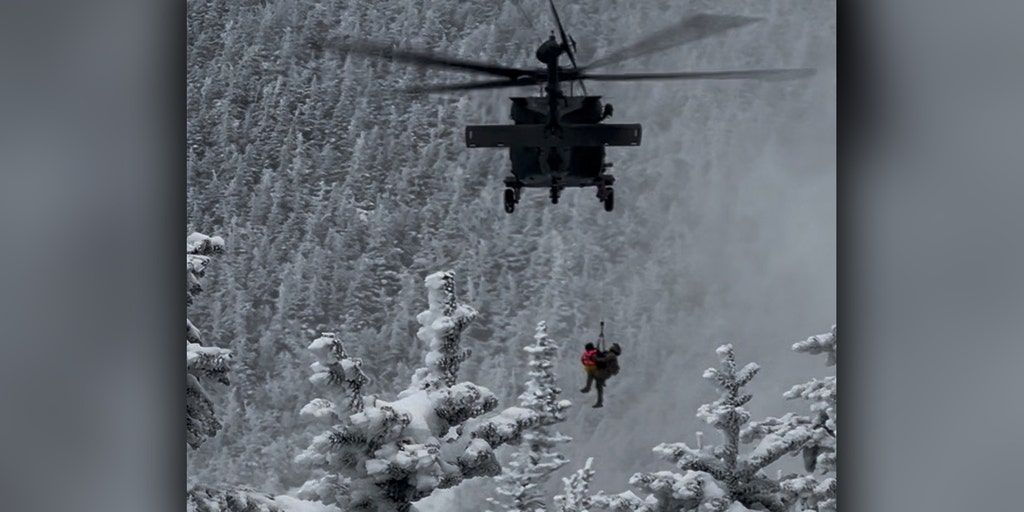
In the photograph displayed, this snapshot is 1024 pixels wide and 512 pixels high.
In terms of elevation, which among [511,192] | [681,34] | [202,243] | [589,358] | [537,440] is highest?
[681,34]

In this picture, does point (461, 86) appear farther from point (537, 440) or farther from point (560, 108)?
point (537, 440)

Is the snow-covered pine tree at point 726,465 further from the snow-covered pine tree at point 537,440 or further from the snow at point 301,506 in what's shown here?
the snow at point 301,506

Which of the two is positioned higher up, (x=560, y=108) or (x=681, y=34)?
(x=681, y=34)

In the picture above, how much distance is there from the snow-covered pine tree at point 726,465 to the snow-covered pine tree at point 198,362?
43.4 inches

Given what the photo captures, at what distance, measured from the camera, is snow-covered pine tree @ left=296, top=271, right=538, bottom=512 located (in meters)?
2.56

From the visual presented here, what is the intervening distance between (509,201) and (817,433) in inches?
36.9

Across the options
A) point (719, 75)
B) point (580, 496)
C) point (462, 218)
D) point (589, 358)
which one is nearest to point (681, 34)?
point (719, 75)

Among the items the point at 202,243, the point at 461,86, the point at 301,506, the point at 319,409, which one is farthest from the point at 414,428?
the point at 461,86

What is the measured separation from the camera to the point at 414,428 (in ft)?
8.47

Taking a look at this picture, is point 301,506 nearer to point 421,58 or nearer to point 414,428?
point 414,428

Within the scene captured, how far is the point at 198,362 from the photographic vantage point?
258cm

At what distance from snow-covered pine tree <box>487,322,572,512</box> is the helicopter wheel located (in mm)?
295
